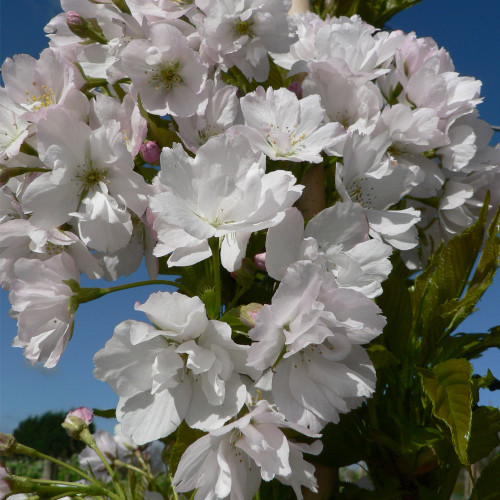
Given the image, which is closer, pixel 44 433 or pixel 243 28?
pixel 243 28

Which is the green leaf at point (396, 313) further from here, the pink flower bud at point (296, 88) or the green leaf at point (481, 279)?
the pink flower bud at point (296, 88)

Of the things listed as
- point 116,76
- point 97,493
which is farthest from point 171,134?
point 97,493

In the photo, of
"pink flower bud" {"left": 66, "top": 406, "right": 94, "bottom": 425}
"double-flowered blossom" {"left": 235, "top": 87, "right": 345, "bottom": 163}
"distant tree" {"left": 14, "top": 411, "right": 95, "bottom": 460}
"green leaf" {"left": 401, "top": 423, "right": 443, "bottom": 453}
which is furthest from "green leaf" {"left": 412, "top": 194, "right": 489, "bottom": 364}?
"distant tree" {"left": 14, "top": 411, "right": 95, "bottom": 460}

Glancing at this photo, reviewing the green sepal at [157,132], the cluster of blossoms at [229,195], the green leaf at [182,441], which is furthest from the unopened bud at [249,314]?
the green sepal at [157,132]

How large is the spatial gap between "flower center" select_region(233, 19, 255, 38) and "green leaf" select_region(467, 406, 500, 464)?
1.68ft

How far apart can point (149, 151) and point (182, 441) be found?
0.30 meters

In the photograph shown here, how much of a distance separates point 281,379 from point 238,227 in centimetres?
14

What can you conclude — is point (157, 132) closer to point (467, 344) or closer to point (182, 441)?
point (182, 441)

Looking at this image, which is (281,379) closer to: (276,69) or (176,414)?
(176,414)

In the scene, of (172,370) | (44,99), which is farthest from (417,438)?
(44,99)

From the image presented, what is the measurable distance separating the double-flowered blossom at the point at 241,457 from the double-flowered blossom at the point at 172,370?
18mm

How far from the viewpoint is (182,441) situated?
55cm

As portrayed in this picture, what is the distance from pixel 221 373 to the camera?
1.58ft

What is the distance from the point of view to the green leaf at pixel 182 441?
545 millimetres
